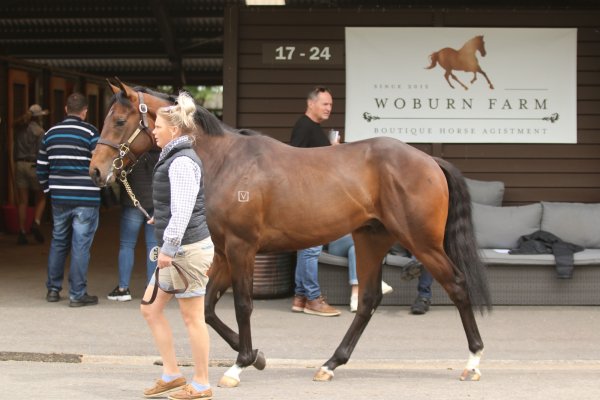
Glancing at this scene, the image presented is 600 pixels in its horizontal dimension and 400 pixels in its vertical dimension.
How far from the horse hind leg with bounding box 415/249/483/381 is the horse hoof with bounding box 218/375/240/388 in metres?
1.59

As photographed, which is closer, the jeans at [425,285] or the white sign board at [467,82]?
the jeans at [425,285]

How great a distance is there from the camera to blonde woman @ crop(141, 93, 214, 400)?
6.01 meters

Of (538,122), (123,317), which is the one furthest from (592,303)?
(123,317)

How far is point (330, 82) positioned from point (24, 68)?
8.36 meters

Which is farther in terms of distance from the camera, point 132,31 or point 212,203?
point 132,31

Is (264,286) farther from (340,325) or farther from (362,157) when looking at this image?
(362,157)

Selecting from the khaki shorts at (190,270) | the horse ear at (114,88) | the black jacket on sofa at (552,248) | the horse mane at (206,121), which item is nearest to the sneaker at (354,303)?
the black jacket on sofa at (552,248)

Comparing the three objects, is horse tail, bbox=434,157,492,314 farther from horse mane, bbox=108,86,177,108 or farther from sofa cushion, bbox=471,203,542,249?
sofa cushion, bbox=471,203,542,249

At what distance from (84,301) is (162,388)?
3.66 metres

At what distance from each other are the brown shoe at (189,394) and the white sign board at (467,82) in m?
5.16

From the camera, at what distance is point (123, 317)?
371 inches

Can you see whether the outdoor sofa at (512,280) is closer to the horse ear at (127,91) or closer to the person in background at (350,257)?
the person in background at (350,257)

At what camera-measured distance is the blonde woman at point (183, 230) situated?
6008mm

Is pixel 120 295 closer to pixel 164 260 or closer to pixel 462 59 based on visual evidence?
pixel 462 59
